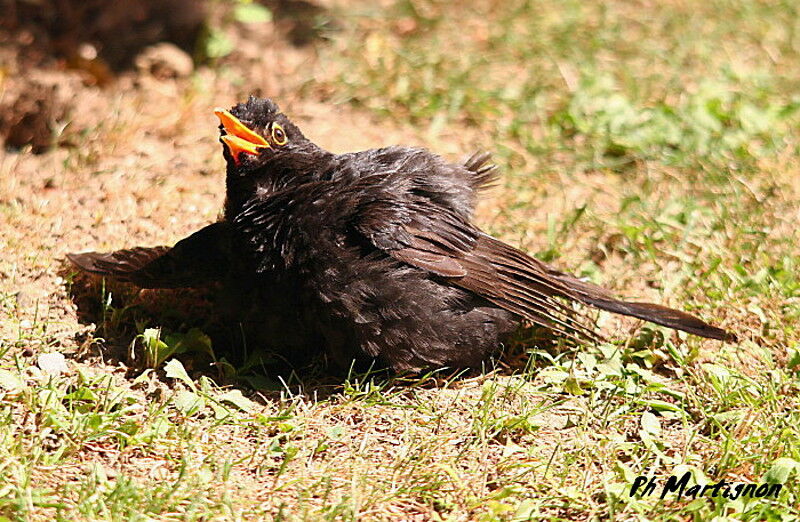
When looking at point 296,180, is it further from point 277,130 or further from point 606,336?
point 606,336

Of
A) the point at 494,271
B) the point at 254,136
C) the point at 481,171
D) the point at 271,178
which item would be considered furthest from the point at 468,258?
the point at 254,136

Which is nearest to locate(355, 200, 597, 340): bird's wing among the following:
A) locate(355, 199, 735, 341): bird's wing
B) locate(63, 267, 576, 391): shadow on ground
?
locate(355, 199, 735, 341): bird's wing

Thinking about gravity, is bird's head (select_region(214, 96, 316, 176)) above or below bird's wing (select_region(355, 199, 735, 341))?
above

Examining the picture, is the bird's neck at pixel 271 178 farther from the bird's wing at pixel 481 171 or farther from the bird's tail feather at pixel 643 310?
the bird's tail feather at pixel 643 310

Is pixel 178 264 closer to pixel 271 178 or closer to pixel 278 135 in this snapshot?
pixel 271 178

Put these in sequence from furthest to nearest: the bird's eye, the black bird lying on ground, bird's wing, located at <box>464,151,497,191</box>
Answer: bird's wing, located at <box>464,151,497,191</box>
the bird's eye
the black bird lying on ground

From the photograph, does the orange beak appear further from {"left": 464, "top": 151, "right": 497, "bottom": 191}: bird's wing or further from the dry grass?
{"left": 464, "top": 151, "right": 497, "bottom": 191}: bird's wing

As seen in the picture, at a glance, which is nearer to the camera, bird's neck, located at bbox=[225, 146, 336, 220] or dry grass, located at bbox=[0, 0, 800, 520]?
dry grass, located at bbox=[0, 0, 800, 520]

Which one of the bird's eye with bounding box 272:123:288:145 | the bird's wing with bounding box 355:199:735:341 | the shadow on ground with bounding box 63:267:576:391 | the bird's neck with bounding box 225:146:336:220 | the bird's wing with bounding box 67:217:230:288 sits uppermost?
A: the bird's eye with bounding box 272:123:288:145
